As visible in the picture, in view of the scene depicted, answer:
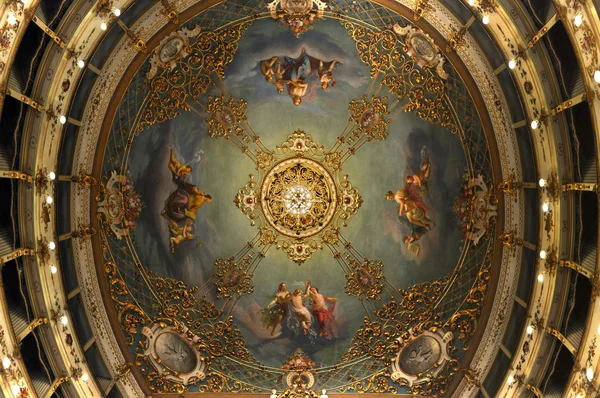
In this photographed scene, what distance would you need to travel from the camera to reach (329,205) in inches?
858

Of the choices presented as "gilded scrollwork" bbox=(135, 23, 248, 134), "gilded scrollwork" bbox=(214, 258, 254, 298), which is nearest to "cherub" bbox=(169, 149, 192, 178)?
"gilded scrollwork" bbox=(135, 23, 248, 134)

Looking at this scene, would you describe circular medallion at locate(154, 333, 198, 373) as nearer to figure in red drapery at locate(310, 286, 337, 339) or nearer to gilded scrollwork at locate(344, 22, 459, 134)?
figure in red drapery at locate(310, 286, 337, 339)

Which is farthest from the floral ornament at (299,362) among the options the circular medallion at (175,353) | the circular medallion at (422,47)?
the circular medallion at (422,47)

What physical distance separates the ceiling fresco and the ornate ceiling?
0.23 feet

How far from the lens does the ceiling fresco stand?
1958 centimetres

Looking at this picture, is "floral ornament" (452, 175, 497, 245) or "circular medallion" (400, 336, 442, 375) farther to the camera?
"circular medallion" (400, 336, 442, 375)

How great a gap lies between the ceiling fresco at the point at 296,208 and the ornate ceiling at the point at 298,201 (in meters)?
0.07

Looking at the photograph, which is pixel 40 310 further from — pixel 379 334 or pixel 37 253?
pixel 379 334

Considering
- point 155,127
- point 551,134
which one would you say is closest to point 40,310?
point 155,127

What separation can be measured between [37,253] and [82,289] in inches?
102

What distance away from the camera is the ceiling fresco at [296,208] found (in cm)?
1958

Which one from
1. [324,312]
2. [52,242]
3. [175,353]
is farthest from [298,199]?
[52,242]

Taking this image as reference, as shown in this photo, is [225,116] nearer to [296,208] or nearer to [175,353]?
[296,208]

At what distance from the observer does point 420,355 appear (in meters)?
20.7
